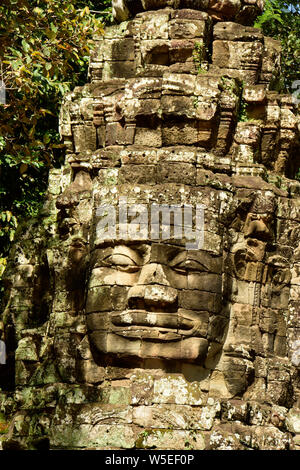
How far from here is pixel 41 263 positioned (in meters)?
14.5

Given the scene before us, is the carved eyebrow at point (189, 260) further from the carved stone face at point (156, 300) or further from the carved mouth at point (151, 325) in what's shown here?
the carved mouth at point (151, 325)

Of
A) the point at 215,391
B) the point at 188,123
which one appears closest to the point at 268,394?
the point at 215,391

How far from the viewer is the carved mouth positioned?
1254 centimetres

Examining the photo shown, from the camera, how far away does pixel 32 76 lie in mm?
15414

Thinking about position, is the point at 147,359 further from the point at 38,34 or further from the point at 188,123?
the point at 38,34

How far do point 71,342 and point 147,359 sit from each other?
1092 mm

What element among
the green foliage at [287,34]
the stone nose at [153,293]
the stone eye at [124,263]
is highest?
the green foliage at [287,34]

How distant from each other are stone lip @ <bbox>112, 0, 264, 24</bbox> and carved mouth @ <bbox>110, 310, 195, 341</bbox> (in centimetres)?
407

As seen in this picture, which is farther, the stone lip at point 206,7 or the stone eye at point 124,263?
the stone lip at point 206,7

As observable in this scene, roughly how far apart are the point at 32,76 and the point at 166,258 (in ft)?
12.8

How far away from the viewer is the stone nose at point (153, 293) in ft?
41.2

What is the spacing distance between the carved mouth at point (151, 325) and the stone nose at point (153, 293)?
0.08 meters

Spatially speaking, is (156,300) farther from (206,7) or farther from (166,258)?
(206,7)

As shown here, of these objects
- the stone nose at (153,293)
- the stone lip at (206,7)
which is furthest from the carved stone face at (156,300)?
the stone lip at (206,7)
